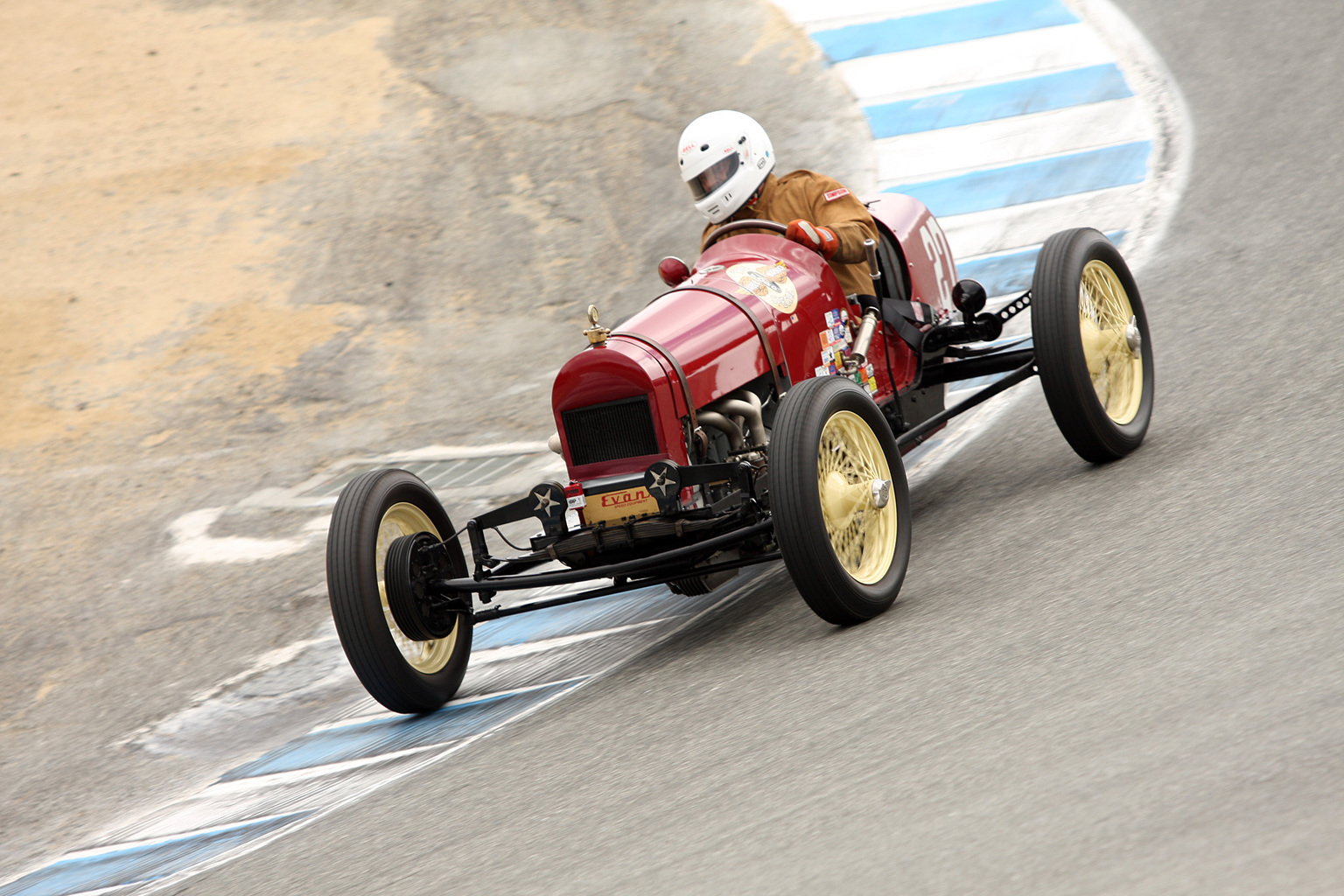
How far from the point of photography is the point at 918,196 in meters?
11.5

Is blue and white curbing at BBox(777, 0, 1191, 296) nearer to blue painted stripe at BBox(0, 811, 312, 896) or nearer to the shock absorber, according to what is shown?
the shock absorber

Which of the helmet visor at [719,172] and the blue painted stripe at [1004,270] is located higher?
the helmet visor at [719,172]

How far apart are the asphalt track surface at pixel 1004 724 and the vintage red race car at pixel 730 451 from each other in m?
0.32

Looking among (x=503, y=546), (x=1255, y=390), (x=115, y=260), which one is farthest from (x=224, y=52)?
(x=1255, y=390)

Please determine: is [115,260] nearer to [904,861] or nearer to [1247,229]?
[1247,229]

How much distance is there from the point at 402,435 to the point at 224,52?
28.8 feet

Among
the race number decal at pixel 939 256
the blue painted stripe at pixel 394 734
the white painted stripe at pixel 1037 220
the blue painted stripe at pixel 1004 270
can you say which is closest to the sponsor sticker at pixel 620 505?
the blue painted stripe at pixel 394 734

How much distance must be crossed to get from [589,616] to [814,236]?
208cm

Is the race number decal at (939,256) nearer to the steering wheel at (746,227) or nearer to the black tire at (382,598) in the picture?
the steering wheel at (746,227)

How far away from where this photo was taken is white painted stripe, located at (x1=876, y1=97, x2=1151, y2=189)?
11734mm

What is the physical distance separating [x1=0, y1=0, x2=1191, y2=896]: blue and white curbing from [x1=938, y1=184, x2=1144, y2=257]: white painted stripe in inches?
0.7

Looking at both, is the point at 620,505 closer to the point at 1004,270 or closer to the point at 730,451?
the point at 730,451

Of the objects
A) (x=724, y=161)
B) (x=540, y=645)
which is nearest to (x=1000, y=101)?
(x=724, y=161)

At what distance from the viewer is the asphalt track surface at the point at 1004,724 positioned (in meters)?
3.22
